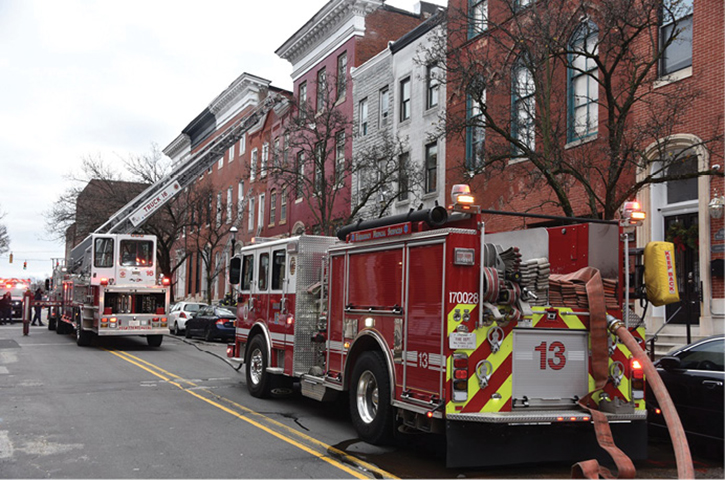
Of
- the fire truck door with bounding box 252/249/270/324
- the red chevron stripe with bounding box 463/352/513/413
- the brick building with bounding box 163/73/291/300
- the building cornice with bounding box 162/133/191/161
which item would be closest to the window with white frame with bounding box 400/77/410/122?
the brick building with bounding box 163/73/291/300

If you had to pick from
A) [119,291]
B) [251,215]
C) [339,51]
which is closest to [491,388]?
[119,291]

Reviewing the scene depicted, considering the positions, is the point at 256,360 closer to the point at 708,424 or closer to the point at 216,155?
the point at 708,424

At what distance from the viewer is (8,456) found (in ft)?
24.8

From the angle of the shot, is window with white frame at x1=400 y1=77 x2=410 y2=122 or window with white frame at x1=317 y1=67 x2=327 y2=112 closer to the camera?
window with white frame at x1=400 y1=77 x2=410 y2=122

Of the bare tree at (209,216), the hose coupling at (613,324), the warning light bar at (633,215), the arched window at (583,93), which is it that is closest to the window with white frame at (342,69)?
the bare tree at (209,216)

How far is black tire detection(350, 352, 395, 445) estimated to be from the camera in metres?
7.95

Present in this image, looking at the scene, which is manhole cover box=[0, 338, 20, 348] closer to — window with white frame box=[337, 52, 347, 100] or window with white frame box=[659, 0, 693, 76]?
window with white frame box=[337, 52, 347, 100]

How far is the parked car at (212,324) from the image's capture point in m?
24.3

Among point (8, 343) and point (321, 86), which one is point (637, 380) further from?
point (321, 86)

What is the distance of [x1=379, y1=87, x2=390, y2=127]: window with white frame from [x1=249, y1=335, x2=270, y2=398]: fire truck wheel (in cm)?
1792

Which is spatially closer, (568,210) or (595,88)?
(568,210)

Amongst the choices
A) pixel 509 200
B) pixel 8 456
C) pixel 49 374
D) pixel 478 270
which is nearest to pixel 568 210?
pixel 478 270

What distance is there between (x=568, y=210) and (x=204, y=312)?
55.5ft

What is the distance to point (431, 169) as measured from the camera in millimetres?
25484
